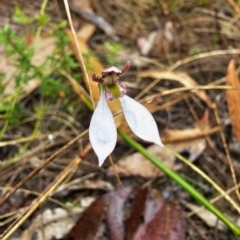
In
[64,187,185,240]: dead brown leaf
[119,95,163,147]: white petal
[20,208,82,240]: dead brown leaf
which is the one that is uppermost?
[119,95,163,147]: white petal

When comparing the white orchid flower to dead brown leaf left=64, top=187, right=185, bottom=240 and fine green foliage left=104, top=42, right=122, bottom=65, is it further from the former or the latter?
fine green foliage left=104, top=42, right=122, bottom=65

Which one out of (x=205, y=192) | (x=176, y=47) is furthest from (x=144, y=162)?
(x=176, y=47)

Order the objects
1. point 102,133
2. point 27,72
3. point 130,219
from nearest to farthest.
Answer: point 102,133 → point 130,219 → point 27,72

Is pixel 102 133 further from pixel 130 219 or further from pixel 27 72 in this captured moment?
pixel 27 72

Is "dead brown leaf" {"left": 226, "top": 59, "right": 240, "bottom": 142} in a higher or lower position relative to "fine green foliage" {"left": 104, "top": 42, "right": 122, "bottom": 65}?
lower

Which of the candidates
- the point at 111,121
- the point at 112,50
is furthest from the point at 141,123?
the point at 112,50

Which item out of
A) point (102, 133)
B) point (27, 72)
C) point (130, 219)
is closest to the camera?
point (102, 133)

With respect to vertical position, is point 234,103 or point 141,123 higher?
point 141,123

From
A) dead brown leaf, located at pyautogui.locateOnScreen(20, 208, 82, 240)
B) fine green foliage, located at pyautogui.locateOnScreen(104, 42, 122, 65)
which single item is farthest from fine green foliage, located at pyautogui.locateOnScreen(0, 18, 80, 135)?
dead brown leaf, located at pyautogui.locateOnScreen(20, 208, 82, 240)
